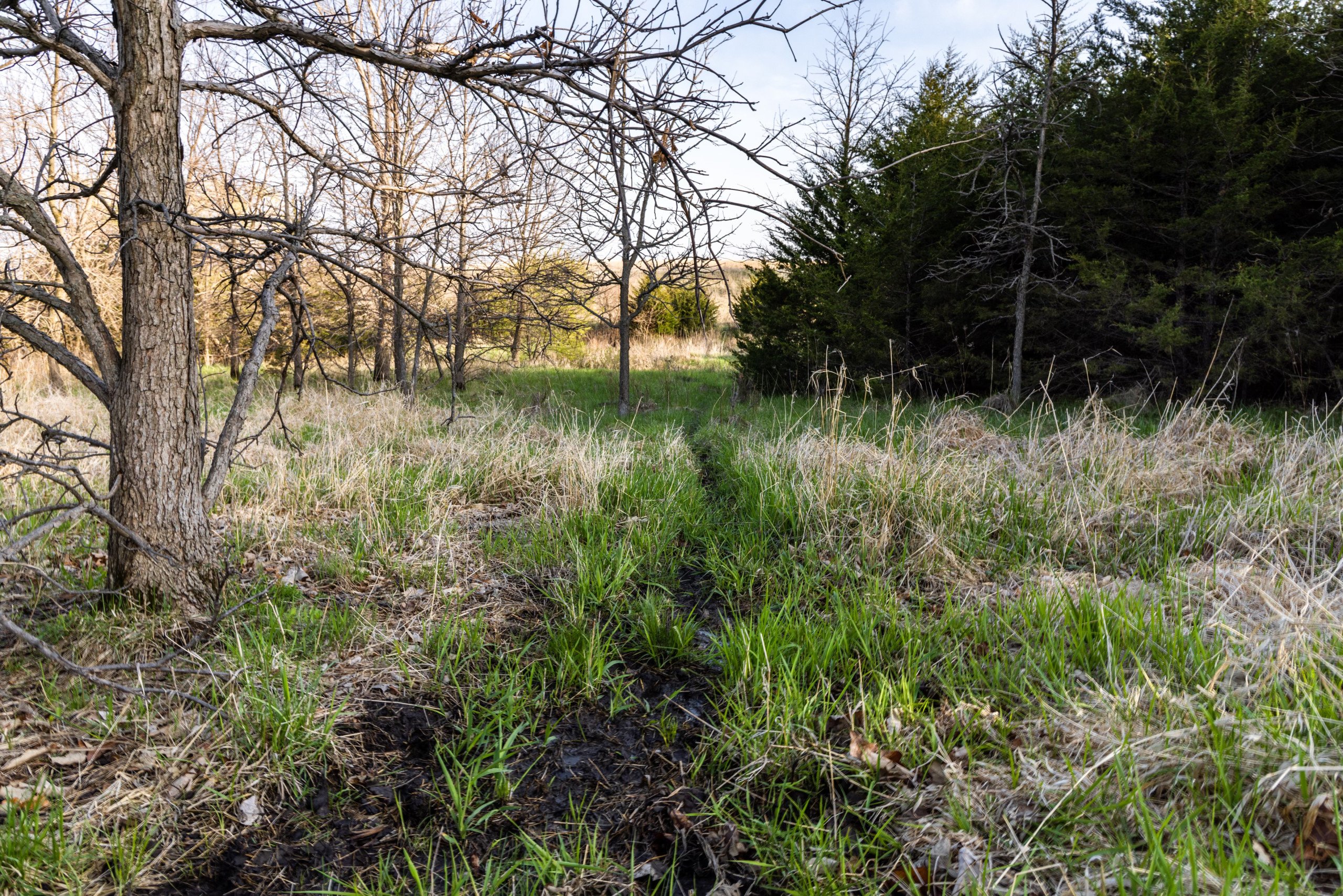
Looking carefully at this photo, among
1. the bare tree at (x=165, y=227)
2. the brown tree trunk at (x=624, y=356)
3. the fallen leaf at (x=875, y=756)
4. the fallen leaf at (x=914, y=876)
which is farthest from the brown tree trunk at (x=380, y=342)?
the fallen leaf at (x=914, y=876)

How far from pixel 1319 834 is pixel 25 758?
12.1ft

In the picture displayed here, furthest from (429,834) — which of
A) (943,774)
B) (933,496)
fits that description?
(933,496)

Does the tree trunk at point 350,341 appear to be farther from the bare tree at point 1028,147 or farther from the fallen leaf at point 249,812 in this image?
the bare tree at point 1028,147

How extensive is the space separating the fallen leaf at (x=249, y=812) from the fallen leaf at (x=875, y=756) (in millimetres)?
1943

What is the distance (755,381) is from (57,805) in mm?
12356

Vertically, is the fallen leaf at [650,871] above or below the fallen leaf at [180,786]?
below

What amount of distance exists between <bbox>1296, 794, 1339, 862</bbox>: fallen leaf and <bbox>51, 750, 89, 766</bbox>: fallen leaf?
350 centimetres

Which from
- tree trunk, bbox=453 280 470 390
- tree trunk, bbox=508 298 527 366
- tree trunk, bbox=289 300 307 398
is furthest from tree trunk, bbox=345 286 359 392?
tree trunk, bbox=508 298 527 366

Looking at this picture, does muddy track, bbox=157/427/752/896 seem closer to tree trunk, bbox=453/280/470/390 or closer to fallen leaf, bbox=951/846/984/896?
fallen leaf, bbox=951/846/984/896

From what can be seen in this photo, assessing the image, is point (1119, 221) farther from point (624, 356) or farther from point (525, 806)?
point (525, 806)

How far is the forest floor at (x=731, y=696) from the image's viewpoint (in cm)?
194

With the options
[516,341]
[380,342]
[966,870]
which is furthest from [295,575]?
[380,342]

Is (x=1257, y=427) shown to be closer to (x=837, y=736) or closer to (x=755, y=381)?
(x=837, y=736)

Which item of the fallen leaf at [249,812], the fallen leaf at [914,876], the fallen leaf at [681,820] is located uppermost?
the fallen leaf at [914,876]
